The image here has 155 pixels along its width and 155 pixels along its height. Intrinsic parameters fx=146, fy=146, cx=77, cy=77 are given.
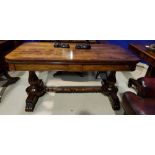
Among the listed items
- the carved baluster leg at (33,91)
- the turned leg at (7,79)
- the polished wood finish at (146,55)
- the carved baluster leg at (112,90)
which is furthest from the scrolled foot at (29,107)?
the polished wood finish at (146,55)

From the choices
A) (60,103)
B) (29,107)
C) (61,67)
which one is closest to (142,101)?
(61,67)

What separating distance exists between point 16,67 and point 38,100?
0.72m

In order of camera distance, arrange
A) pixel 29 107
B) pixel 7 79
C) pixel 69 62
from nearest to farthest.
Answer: pixel 69 62 < pixel 29 107 < pixel 7 79

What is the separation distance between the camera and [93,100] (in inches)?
86.8

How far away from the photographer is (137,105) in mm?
1249

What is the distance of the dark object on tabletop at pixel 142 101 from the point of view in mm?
1194

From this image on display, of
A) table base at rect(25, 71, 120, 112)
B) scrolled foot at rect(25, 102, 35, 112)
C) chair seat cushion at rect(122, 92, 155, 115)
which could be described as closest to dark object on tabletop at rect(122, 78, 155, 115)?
chair seat cushion at rect(122, 92, 155, 115)

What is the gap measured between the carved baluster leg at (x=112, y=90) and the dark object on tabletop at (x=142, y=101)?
0.54 metres

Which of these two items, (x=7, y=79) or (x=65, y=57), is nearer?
(x=65, y=57)

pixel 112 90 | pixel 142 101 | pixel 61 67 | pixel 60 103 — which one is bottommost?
pixel 60 103

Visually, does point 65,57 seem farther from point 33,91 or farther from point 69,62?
point 33,91

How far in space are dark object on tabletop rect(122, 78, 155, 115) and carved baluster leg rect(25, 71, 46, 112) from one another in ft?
3.96

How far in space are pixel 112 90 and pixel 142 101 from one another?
89 cm

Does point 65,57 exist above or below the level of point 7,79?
above
